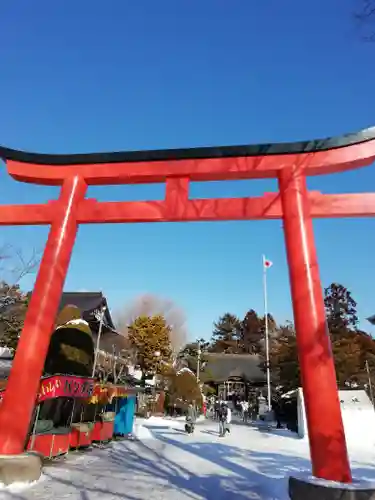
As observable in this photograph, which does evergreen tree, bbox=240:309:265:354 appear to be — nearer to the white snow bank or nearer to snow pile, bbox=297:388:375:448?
snow pile, bbox=297:388:375:448

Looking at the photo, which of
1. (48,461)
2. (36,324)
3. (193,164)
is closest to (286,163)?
(193,164)

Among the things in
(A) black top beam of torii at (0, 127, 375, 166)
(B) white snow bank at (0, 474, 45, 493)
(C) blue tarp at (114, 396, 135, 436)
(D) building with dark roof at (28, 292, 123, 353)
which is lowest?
(B) white snow bank at (0, 474, 45, 493)

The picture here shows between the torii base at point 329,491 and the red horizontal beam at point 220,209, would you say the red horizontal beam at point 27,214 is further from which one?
the torii base at point 329,491

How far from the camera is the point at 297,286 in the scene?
22.7 ft

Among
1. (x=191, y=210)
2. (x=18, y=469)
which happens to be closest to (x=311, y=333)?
(x=191, y=210)

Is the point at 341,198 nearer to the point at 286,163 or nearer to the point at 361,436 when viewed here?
the point at 286,163

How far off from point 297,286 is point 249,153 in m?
3.18

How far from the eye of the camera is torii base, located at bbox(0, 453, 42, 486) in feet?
20.8

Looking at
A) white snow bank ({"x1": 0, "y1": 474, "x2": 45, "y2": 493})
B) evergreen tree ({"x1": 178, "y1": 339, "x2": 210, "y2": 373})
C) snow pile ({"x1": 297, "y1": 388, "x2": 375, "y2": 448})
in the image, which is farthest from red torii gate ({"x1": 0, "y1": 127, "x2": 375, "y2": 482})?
evergreen tree ({"x1": 178, "y1": 339, "x2": 210, "y2": 373})

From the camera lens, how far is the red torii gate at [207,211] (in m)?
6.28

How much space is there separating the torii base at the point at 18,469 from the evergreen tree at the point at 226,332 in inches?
2329

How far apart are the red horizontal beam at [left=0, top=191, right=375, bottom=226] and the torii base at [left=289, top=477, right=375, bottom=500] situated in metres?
4.84

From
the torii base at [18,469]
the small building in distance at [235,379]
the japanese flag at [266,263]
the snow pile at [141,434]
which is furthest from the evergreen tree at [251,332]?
the torii base at [18,469]

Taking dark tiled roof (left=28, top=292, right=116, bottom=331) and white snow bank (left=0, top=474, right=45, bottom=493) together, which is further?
dark tiled roof (left=28, top=292, right=116, bottom=331)
